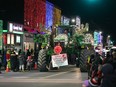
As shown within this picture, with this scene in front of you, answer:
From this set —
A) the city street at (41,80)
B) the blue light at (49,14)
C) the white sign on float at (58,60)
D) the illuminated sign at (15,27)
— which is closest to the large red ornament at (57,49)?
the white sign on float at (58,60)

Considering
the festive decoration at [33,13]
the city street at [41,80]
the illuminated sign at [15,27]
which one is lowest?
the city street at [41,80]

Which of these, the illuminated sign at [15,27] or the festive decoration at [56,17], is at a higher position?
the festive decoration at [56,17]

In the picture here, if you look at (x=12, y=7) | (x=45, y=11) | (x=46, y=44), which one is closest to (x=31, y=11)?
(x=12, y=7)

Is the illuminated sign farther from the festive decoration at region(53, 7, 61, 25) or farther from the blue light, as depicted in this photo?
the festive decoration at region(53, 7, 61, 25)

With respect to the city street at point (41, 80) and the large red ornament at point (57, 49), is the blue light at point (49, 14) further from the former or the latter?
the city street at point (41, 80)

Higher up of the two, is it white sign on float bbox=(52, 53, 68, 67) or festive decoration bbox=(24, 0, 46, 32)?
festive decoration bbox=(24, 0, 46, 32)

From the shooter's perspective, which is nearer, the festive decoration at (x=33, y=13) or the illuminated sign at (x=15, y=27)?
the illuminated sign at (x=15, y=27)

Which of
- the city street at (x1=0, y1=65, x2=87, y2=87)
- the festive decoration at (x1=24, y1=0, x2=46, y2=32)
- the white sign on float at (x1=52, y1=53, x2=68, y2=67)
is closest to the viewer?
the city street at (x1=0, y1=65, x2=87, y2=87)

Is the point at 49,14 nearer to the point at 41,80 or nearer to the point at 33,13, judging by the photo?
the point at 33,13

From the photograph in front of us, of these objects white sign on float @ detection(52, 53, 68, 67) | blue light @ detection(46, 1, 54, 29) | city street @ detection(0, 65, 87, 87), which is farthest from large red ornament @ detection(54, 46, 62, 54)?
blue light @ detection(46, 1, 54, 29)

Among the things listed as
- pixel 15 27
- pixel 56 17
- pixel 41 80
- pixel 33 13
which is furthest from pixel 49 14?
pixel 41 80

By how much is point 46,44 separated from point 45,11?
3404 centimetres

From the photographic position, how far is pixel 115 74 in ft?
28.1

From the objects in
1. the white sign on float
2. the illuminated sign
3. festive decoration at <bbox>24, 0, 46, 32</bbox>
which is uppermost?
festive decoration at <bbox>24, 0, 46, 32</bbox>
